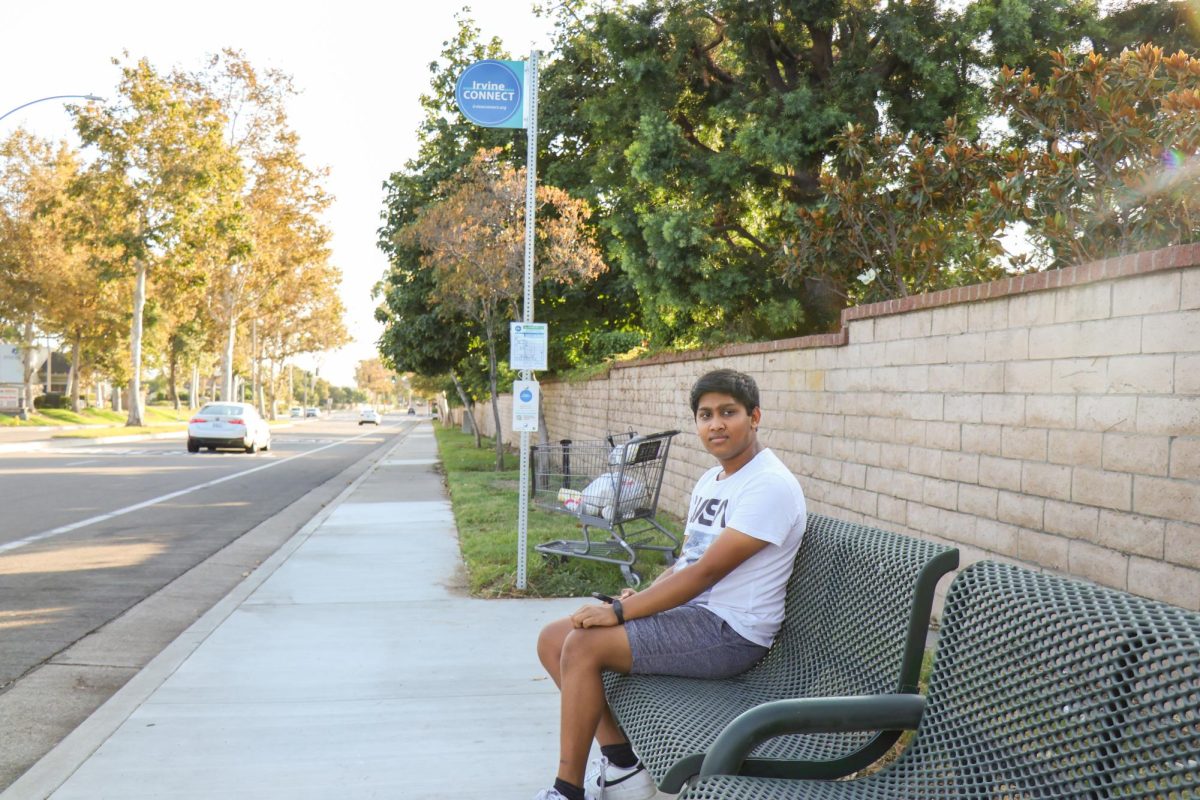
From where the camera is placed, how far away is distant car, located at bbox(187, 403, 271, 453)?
2861cm

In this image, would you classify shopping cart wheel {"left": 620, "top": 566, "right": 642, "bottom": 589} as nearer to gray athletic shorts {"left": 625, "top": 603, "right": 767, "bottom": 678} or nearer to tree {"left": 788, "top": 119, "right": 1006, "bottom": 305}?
tree {"left": 788, "top": 119, "right": 1006, "bottom": 305}

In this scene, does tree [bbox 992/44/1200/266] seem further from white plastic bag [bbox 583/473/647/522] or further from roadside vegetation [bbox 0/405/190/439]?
roadside vegetation [bbox 0/405/190/439]

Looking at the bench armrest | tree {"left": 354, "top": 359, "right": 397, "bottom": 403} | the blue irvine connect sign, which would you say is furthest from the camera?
tree {"left": 354, "top": 359, "right": 397, "bottom": 403}


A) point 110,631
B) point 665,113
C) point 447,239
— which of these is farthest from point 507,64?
point 447,239

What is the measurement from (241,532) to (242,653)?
251 inches

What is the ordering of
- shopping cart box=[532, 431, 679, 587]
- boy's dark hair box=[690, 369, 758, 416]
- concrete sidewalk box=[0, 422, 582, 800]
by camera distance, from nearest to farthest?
boy's dark hair box=[690, 369, 758, 416], concrete sidewalk box=[0, 422, 582, 800], shopping cart box=[532, 431, 679, 587]

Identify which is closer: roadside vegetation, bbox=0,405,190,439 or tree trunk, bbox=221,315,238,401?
roadside vegetation, bbox=0,405,190,439

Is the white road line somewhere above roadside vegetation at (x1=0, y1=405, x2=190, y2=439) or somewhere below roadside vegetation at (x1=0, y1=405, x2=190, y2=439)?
below

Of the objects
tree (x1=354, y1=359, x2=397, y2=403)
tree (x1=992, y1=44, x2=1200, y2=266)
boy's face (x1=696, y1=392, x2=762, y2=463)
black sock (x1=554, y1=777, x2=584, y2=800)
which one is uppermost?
tree (x1=354, y1=359, x2=397, y2=403)

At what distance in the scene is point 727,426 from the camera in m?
3.64

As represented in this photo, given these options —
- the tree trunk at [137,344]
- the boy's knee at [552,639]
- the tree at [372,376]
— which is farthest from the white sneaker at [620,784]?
the tree at [372,376]

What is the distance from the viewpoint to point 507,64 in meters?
7.34

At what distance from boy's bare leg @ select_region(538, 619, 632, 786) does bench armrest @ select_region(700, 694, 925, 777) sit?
0.86 m

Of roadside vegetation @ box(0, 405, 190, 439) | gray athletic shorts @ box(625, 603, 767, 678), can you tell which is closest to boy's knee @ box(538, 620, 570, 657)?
gray athletic shorts @ box(625, 603, 767, 678)
